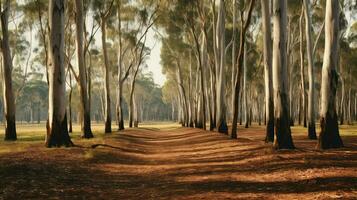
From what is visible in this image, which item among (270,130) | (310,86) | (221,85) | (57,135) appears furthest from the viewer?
(221,85)

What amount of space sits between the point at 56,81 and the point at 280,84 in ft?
28.3

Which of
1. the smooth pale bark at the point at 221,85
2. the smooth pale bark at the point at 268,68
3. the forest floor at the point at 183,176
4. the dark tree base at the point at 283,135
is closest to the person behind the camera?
the forest floor at the point at 183,176

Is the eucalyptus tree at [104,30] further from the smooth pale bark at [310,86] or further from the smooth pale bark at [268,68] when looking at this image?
the smooth pale bark at [268,68]

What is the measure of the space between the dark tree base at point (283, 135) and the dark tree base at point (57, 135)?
8260mm

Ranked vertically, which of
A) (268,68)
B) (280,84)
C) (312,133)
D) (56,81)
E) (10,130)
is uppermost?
(268,68)

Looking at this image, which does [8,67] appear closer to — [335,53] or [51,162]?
[51,162]

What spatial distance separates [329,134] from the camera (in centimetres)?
1455

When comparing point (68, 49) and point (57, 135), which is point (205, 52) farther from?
point (57, 135)

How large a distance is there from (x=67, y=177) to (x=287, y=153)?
7.10 m

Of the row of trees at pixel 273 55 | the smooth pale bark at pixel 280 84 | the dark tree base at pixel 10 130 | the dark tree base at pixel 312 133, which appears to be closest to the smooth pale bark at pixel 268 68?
the row of trees at pixel 273 55

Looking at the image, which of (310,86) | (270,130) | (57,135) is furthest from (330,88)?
(310,86)

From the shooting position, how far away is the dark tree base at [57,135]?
1741 cm

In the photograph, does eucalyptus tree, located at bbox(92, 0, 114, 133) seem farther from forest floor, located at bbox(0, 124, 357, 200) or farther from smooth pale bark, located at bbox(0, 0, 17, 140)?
forest floor, located at bbox(0, 124, 357, 200)

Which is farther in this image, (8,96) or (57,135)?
(8,96)
